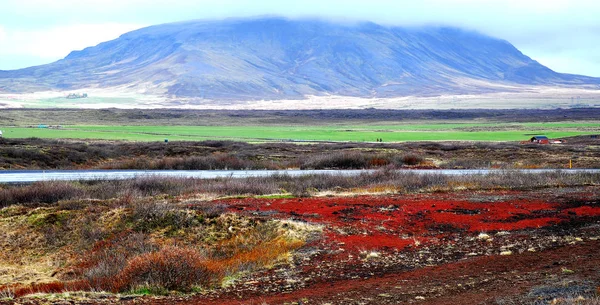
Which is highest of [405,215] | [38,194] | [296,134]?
[38,194]

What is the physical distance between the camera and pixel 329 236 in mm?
17062

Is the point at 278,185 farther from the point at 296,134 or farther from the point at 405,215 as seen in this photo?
the point at 296,134

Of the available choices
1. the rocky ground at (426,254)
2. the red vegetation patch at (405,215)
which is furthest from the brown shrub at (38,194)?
the red vegetation patch at (405,215)

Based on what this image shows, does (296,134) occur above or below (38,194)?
below

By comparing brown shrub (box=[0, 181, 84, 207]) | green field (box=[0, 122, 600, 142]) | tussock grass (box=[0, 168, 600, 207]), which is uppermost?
brown shrub (box=[0, 181, 84, 207])

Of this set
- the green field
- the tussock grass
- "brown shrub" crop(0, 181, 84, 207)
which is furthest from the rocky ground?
the green field

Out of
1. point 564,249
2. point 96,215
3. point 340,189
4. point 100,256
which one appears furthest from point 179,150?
point 564,249

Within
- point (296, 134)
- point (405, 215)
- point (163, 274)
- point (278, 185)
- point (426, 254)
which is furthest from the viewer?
point (296, 134)

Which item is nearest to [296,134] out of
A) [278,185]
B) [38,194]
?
[278,185]

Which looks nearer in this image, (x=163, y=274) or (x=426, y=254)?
(x=163, y=274)

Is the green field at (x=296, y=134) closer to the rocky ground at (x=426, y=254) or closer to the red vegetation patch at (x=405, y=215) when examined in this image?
the red vegetation patch at (x=405, y=215)

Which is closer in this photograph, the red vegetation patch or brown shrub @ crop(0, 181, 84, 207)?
the red vegetation patch

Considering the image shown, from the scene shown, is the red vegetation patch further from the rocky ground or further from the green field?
the green field

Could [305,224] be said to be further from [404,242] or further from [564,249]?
[564,249]
